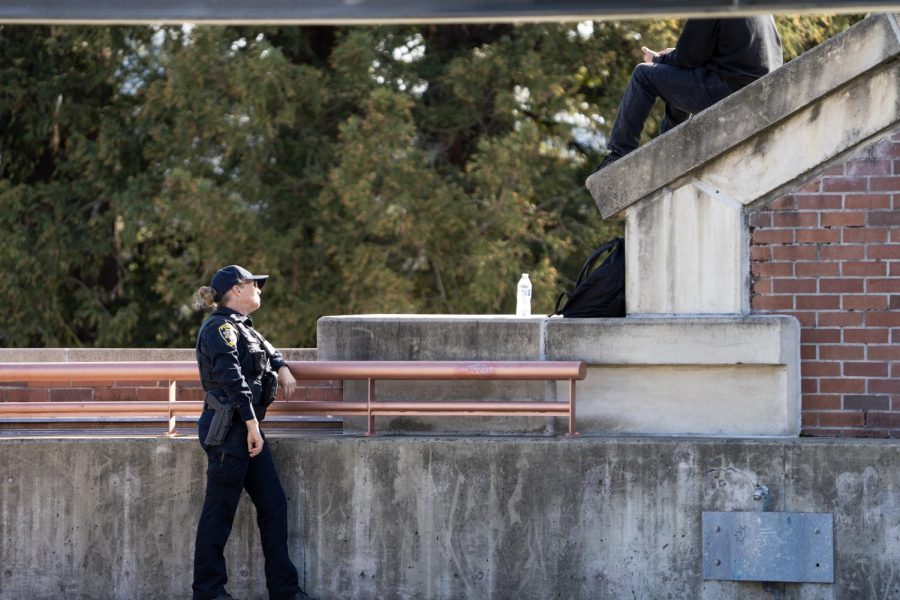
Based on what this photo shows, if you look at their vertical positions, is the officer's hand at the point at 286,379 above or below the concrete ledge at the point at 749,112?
below

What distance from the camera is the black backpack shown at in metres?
7.75

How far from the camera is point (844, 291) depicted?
741cm

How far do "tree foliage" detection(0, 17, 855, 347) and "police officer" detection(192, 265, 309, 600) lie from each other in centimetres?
730

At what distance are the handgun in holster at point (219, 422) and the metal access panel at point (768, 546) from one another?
2.45 m

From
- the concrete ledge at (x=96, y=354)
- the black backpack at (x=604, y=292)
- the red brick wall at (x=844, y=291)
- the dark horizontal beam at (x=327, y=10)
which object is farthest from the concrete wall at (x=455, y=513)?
the dark horizontal beam at (x=327, y=10)

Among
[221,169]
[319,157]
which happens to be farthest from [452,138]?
[221,169]

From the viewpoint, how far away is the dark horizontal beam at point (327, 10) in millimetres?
3654

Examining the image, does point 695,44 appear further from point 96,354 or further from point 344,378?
point 96,354

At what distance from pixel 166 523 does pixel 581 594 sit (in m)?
2.24

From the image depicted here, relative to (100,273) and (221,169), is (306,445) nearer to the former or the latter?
(221,169)

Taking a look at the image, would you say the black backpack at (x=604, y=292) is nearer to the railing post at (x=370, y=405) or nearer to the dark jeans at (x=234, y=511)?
the railing post at (x=370, y=405)

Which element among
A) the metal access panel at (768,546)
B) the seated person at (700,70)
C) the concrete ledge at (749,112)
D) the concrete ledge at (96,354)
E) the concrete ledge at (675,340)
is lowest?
the metal access panel at (768,546)

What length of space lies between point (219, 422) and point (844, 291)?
3.33 m

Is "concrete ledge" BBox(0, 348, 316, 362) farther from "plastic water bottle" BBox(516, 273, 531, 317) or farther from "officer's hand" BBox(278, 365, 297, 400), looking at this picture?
"plastic water bottle" BBox(516, 273, 531, 317)
